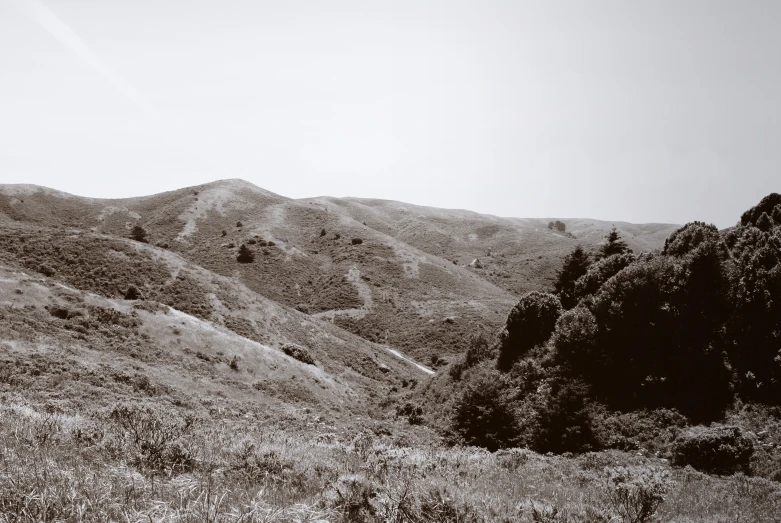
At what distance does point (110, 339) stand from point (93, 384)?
301 inches

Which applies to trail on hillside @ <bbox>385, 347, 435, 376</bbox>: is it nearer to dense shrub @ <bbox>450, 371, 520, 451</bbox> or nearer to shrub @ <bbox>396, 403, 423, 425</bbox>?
shrub @ <bbox>396, 403, 423, 425</bbox>

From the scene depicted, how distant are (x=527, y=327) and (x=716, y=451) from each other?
13356 mm

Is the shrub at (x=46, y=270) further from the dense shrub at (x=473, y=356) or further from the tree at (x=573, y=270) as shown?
the tree at (x=573, y=270)

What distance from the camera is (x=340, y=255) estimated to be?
7369 cm

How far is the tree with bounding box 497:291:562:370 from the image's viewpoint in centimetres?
2612

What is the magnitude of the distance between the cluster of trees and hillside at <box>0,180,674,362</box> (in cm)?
2524

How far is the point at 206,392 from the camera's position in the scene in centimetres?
2142

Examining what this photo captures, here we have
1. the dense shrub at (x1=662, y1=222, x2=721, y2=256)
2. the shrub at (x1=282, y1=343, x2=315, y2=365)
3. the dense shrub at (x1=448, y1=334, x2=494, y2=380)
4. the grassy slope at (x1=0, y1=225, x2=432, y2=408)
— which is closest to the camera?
the dense shrub at (x1=662, y1=222, x2=721, y2=256)

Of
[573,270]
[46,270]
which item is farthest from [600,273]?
[46,270]

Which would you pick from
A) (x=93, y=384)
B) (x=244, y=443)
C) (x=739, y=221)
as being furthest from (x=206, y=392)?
(x=739, y=221)

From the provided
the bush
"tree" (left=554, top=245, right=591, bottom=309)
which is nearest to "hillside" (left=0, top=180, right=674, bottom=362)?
"tree" (left=554, top=245, right=591, bottom=309)

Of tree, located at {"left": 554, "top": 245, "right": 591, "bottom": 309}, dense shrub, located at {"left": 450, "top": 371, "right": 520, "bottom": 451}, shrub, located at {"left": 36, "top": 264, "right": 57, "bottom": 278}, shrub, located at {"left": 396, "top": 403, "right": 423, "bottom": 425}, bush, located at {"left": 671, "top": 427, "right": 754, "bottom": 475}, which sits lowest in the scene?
shrub, located at {"left": 396, "top": 403, "right": 423, "bottom": 425}

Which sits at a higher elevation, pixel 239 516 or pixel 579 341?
pixel 239 516

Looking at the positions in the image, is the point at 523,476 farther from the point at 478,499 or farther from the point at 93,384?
the point at 93,384
